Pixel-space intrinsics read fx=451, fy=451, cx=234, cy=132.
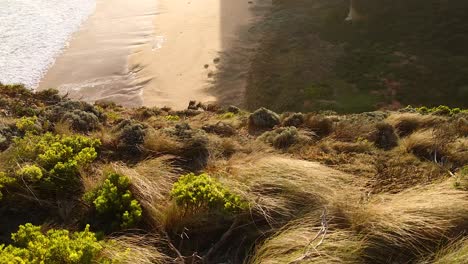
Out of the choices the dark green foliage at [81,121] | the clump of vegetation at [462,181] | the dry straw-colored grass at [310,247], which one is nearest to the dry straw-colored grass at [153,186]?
the dry straw-colored grass at [310,247]

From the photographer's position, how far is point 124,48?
53.0ft

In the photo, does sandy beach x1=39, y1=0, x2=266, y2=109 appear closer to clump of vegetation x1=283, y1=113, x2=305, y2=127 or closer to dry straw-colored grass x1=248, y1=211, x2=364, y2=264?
clump of vegetation x1=283, y1=113, x2=305, y2=127

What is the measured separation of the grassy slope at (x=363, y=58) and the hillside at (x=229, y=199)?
6428 millimetres

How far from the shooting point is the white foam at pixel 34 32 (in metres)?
14.8

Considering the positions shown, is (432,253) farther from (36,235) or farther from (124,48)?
(124,48)

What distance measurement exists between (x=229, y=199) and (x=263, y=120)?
4492 mm

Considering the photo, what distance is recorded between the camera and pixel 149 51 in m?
16.0

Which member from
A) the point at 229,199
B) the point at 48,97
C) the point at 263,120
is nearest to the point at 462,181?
the point at 229,199

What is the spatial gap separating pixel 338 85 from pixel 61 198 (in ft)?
34.2

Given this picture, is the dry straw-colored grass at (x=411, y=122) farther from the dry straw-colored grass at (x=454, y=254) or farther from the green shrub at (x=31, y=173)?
the green shrub at (x=31, y=173)

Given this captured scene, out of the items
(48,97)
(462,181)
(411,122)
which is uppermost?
(462,181)

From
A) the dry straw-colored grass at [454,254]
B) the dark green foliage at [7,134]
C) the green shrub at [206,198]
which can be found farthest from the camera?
the dark green foliage at [7,134]

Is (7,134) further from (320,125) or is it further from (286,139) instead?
(320,125)

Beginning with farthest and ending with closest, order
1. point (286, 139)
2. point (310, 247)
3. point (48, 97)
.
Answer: point (48, 97) → point (286, 139) → point (310, 247)
